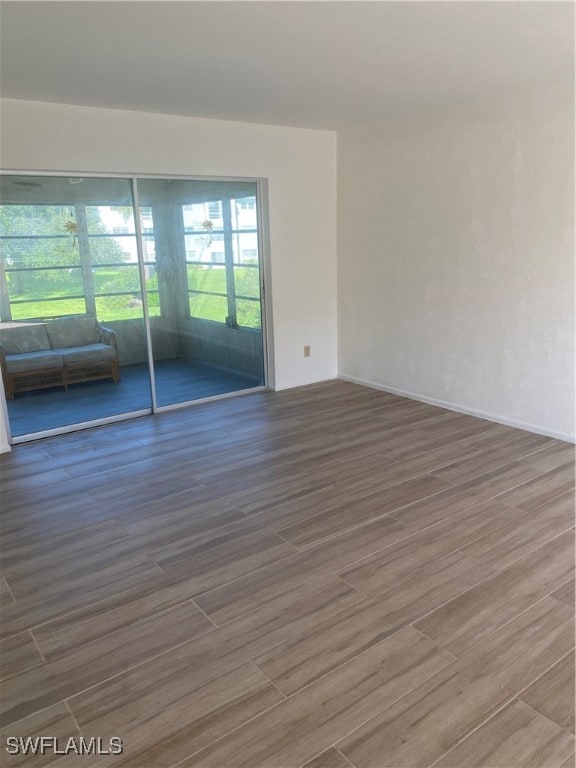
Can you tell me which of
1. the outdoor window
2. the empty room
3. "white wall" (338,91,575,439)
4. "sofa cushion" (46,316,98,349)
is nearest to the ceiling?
the empty room

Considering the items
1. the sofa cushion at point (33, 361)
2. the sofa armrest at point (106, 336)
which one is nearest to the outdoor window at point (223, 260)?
the sofa armrest at point (106, 336)

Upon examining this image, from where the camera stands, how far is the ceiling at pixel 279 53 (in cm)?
251

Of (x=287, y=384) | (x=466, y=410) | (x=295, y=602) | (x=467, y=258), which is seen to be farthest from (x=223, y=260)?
(x=295, y=602)

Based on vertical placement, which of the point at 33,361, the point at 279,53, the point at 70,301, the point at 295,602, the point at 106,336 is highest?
the point at 279,53

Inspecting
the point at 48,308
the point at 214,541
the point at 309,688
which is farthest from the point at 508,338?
the point at 48,308

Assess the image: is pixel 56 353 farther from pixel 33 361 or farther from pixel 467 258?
pixel 467 258

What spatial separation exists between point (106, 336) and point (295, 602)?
3.14 metres

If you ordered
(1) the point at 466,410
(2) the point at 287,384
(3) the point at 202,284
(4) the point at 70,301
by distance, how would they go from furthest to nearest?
1. (2) the point at 287,384
2. (3) the point at 202,284
3. (1) the point at 466,410
4. (4) the point at 70,301

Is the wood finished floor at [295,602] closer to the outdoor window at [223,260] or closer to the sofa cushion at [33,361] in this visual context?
the sofa cushion at [33,361]

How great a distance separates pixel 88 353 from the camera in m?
4.81

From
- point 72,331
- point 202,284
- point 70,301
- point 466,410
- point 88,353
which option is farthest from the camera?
point 202,284

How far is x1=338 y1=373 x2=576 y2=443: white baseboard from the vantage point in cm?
430

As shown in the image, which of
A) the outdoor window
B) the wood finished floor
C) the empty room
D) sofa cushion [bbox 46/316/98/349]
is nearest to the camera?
the wood finished floor

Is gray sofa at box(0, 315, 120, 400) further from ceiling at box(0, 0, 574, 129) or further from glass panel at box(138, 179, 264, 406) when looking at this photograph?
ceiling at box(0, 0, 574, 129)
